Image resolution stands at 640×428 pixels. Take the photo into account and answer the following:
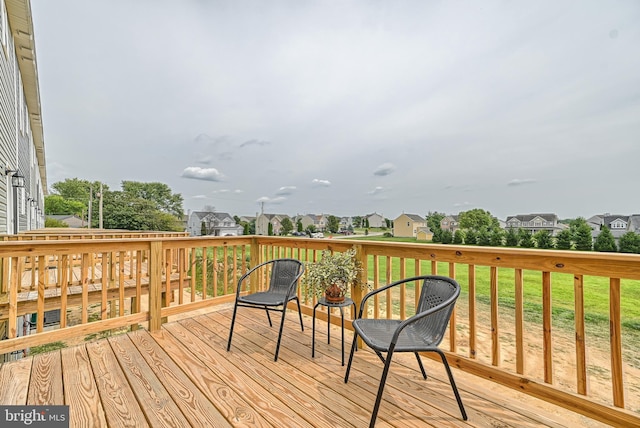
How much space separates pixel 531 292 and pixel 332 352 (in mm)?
8905

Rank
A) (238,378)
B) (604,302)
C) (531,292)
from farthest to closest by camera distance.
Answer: (531,292) < (604,302) < (238,378)

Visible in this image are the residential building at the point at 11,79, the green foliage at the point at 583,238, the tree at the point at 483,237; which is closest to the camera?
the residential building at the point at 11,79

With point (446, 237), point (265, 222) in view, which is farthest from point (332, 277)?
point (265, 222)

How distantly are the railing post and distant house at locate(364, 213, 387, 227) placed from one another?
23.2 m

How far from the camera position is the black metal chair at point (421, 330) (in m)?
1.42

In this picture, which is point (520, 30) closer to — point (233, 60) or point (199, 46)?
point (233, 60)

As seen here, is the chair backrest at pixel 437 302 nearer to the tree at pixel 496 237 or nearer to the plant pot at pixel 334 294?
the plant pot at pixel 334 294

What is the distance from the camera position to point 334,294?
95.1 inches

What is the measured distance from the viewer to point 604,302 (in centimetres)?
592

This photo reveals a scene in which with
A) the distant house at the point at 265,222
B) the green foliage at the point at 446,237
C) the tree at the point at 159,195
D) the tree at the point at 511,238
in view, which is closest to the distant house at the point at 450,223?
the green foliage at the point at 446,237

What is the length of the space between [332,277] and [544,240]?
9260 mm

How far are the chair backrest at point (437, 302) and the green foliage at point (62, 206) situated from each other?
4659 centimetres

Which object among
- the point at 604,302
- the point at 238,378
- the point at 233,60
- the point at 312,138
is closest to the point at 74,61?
the point at 233,60

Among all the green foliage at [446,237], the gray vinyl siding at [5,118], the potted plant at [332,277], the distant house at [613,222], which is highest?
the gray vinyl siding at [5,118]
